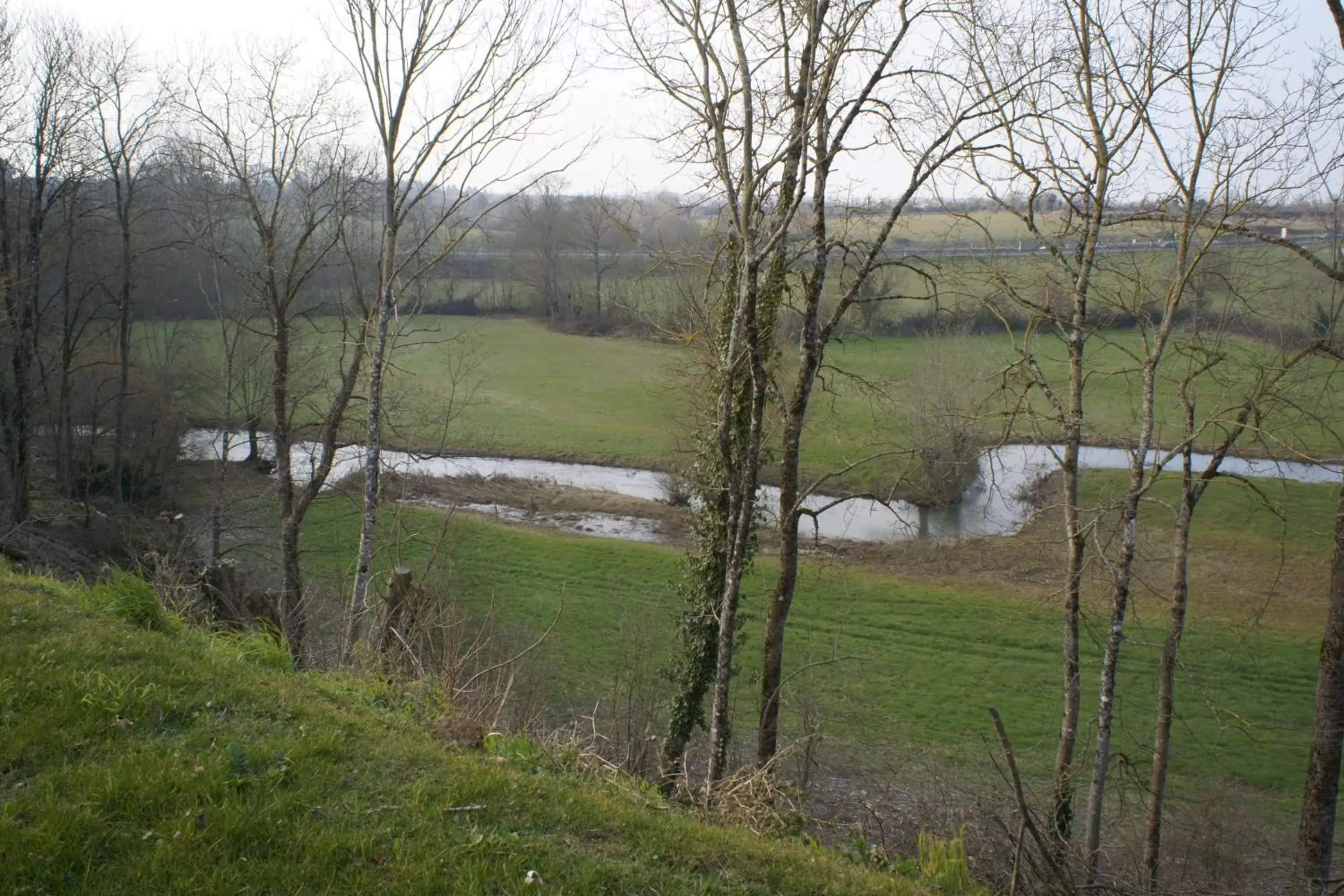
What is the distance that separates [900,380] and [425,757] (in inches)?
1168

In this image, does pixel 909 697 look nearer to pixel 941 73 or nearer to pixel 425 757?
pixel 941 73

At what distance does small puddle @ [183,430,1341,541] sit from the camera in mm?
28766

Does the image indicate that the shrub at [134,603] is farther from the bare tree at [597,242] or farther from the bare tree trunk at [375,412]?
the bare tree at [597,242]

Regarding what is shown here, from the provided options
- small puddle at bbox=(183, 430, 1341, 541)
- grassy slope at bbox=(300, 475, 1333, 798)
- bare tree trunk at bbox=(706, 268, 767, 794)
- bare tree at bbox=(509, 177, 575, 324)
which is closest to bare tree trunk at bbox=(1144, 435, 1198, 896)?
grassy slope at bbox=(300, 475, 1333, 798)

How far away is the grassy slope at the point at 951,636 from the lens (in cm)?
1644

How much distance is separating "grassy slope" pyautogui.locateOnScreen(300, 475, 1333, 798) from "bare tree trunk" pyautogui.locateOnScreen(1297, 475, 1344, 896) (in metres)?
1.77

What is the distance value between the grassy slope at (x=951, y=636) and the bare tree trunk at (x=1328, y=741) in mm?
1771

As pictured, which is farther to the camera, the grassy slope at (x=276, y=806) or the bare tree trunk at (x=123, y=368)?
the bare tree trunk at (x=123, y=368)

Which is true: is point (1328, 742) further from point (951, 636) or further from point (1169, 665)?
point (951, 636)

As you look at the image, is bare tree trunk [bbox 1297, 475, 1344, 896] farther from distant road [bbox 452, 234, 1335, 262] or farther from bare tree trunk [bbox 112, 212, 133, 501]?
bare tree trunk [bbox 112, 212, 133, 501]

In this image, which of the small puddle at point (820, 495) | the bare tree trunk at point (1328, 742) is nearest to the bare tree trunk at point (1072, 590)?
the bare tree trunk at point (1328, 742)

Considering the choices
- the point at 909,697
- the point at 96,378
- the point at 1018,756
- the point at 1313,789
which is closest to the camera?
the point at 1313,789

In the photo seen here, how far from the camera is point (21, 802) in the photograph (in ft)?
12.8

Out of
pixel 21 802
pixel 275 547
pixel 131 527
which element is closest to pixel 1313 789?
pixel 21 802
